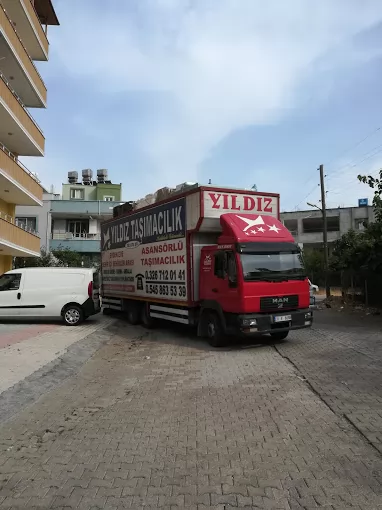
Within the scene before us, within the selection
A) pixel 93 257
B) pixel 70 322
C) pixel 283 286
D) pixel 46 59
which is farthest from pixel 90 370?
pixel 93 257

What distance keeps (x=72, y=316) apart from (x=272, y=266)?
7.36 meters

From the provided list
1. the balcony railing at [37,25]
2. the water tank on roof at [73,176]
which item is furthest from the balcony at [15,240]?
the water tank on roof at [73,176]

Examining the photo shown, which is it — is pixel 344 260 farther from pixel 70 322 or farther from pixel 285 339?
pixel 70 322

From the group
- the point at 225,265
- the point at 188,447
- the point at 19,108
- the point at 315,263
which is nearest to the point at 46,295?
the point at 225,265

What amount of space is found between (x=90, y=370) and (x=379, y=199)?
42.8 feet

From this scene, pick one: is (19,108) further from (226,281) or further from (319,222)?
(319,222)

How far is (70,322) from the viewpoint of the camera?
47.3 feet

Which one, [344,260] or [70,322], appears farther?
[344,260]

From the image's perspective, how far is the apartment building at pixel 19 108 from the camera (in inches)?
734

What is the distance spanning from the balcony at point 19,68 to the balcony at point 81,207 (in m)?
15.4

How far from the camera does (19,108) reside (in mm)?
19938

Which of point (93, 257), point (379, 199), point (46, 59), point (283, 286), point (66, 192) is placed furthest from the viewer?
point (66, 192)

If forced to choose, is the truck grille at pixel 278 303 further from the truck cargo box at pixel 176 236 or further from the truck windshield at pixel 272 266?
the truck cargo box at pixel 176 236

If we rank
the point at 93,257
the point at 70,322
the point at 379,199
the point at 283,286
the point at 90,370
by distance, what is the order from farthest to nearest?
the point at 93,257 → the point at 379,199 → the point at 70,322 → the point at 283,286 → the point at 90,370
